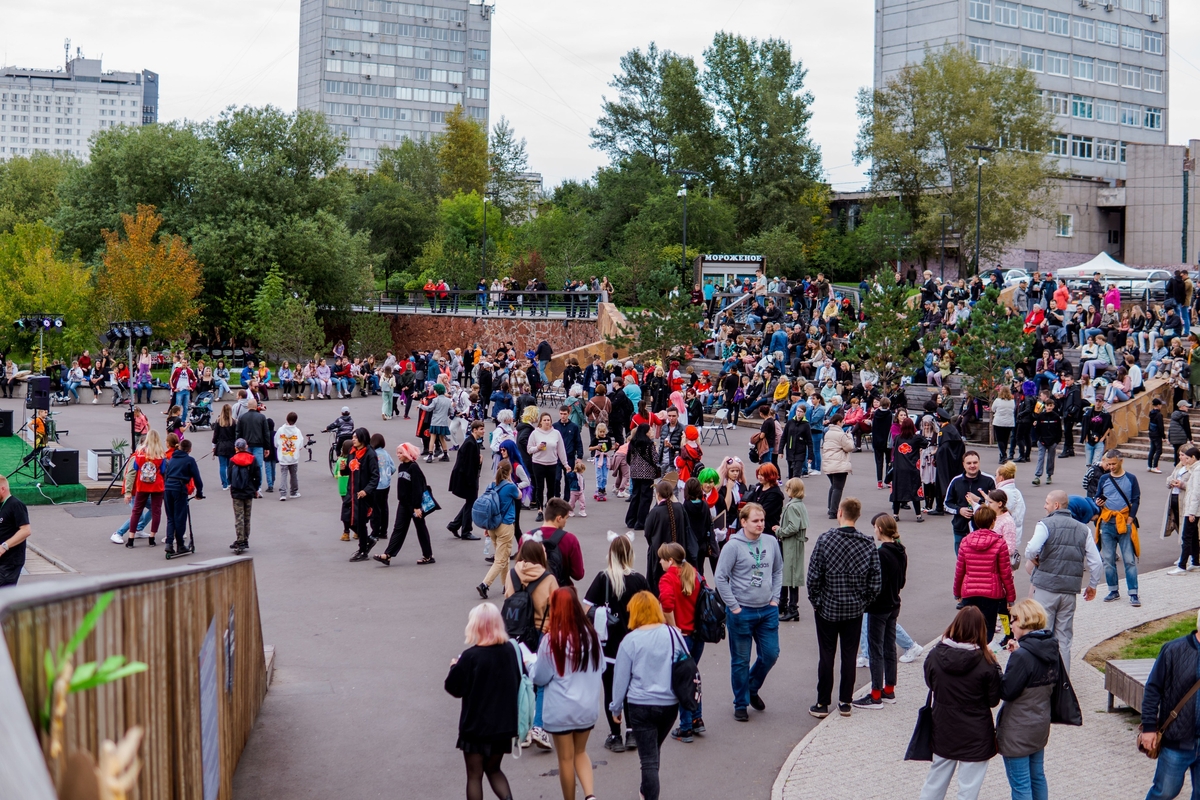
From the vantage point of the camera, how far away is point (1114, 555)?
12.2 meters

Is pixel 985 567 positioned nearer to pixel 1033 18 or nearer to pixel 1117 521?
pixel 1117 521

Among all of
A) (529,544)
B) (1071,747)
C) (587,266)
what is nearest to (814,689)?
(1071,747)

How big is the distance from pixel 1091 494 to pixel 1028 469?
874 centimetres

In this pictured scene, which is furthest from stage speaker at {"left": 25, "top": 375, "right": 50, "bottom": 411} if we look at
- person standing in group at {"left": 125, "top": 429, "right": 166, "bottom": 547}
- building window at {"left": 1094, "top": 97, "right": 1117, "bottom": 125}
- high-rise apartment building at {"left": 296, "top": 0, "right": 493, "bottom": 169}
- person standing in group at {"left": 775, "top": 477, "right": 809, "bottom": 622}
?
high-rise apartment building at {"left": 296, "top": 0, "right": 493, "bottom": 169}

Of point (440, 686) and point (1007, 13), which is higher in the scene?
point (1007, 13)

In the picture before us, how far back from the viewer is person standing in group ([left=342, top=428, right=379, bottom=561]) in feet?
45.5

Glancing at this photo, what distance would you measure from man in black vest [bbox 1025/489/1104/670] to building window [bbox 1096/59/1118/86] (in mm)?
78593

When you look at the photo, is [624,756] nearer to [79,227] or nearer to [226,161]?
[226,161]

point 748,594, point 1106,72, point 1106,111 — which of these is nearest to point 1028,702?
point 748,594

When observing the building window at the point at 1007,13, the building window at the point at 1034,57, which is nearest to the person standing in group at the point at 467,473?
the building window at the point at 1007,13

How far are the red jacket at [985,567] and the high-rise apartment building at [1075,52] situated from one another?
67.4 metres

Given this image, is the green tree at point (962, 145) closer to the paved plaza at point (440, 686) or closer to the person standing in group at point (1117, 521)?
the paved plaza at point (440, 686)

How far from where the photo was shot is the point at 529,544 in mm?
7391

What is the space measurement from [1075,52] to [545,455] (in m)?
73.7
